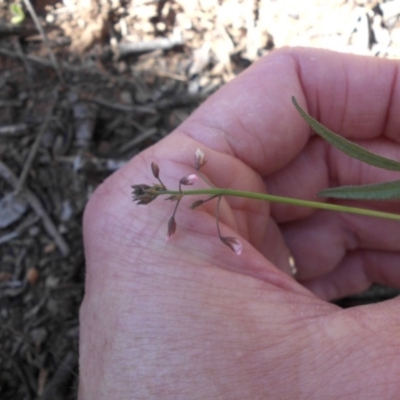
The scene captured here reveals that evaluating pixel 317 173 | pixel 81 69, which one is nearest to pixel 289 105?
pixel 317 173

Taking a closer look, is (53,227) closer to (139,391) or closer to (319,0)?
(139,391)

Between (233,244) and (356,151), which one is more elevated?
(356,151)

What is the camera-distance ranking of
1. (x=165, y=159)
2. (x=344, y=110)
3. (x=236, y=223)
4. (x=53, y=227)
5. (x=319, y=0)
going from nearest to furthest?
(x=165, y=159) → (x=236, y=223) → (x=344, y=110) → (x=53, y=227) → (x=319, y=0)

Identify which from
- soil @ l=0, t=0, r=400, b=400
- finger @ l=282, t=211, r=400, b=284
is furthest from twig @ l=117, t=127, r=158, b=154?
finger @ l=282, t=211, r=400, b=284

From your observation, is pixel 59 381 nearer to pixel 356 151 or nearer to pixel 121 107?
pixel 121 107

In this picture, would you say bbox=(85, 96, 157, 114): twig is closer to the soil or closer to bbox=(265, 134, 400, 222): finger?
the soil

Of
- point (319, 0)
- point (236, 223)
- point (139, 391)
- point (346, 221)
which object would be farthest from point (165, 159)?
point (319, 0)
